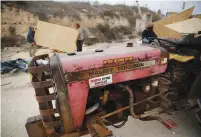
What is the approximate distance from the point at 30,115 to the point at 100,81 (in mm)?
2152

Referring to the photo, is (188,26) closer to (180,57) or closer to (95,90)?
(180,57)

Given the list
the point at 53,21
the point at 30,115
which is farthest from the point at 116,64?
the point at 53,21

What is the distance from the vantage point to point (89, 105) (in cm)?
216

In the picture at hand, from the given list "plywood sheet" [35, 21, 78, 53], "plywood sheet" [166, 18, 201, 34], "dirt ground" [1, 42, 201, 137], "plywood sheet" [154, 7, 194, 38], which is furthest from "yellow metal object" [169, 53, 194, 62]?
"plywood sheet" [35, 21, 78, 53]

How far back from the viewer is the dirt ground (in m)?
2.80

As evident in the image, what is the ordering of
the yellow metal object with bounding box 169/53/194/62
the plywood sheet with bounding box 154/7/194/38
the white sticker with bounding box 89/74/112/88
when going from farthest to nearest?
the plywood sheet with bounding box 154/7/194/38
the yellow metal object with bounding box 169/53/194/62
the white sticker with bounding box 89/74/112/88

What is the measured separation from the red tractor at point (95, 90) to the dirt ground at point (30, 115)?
0.54m

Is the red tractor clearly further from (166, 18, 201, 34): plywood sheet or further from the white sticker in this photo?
(166, 18, 201, 34): plywood sheet

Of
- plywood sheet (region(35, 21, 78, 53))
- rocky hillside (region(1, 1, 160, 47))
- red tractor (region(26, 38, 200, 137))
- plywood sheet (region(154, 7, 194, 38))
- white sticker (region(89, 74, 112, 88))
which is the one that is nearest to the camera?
red tractor (region(26, 38, 200, 137))

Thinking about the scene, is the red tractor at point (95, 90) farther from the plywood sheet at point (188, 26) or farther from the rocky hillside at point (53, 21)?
the rocky hillside at point (53, 21)

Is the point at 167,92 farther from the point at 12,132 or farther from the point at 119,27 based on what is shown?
the point at 119,27

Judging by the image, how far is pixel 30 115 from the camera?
3.52 meters

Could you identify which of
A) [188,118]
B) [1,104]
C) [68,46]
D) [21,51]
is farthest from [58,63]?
[21,51]

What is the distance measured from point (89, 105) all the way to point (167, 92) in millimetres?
1116
